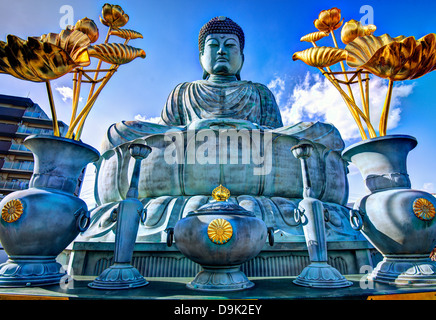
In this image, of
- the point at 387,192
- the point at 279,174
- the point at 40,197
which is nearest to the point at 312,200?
the point at 387,192

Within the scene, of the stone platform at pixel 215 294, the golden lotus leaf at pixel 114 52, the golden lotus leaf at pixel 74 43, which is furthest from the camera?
the golden lotus leaf at pixel 114 52

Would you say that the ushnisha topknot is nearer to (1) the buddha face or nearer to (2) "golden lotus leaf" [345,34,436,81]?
(1) the buddha face

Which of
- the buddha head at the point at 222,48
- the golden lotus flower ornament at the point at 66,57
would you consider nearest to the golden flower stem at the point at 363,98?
the golden lotus flower ornament at the point at 66,57

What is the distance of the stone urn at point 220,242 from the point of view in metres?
1.85

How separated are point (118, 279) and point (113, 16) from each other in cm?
317

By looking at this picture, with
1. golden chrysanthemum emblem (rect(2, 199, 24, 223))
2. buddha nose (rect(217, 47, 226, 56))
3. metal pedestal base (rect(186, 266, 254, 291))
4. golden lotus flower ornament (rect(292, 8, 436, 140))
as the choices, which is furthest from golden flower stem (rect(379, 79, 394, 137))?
buddha nose (rect(217, 47, 226, 56))

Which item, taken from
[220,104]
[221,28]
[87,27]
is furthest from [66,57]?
[221,28]

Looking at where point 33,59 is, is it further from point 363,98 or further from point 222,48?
point 222,48

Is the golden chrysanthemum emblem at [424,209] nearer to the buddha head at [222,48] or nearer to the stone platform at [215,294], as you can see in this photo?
the stone platform at [215,294]

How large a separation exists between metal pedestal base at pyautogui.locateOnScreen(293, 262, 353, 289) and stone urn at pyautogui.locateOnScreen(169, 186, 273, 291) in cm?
43

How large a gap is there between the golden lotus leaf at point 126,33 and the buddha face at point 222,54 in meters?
3.30

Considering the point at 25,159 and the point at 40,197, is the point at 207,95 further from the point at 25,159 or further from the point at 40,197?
the point at 25,159

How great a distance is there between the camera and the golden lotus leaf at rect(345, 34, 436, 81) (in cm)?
213

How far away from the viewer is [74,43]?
242cm
